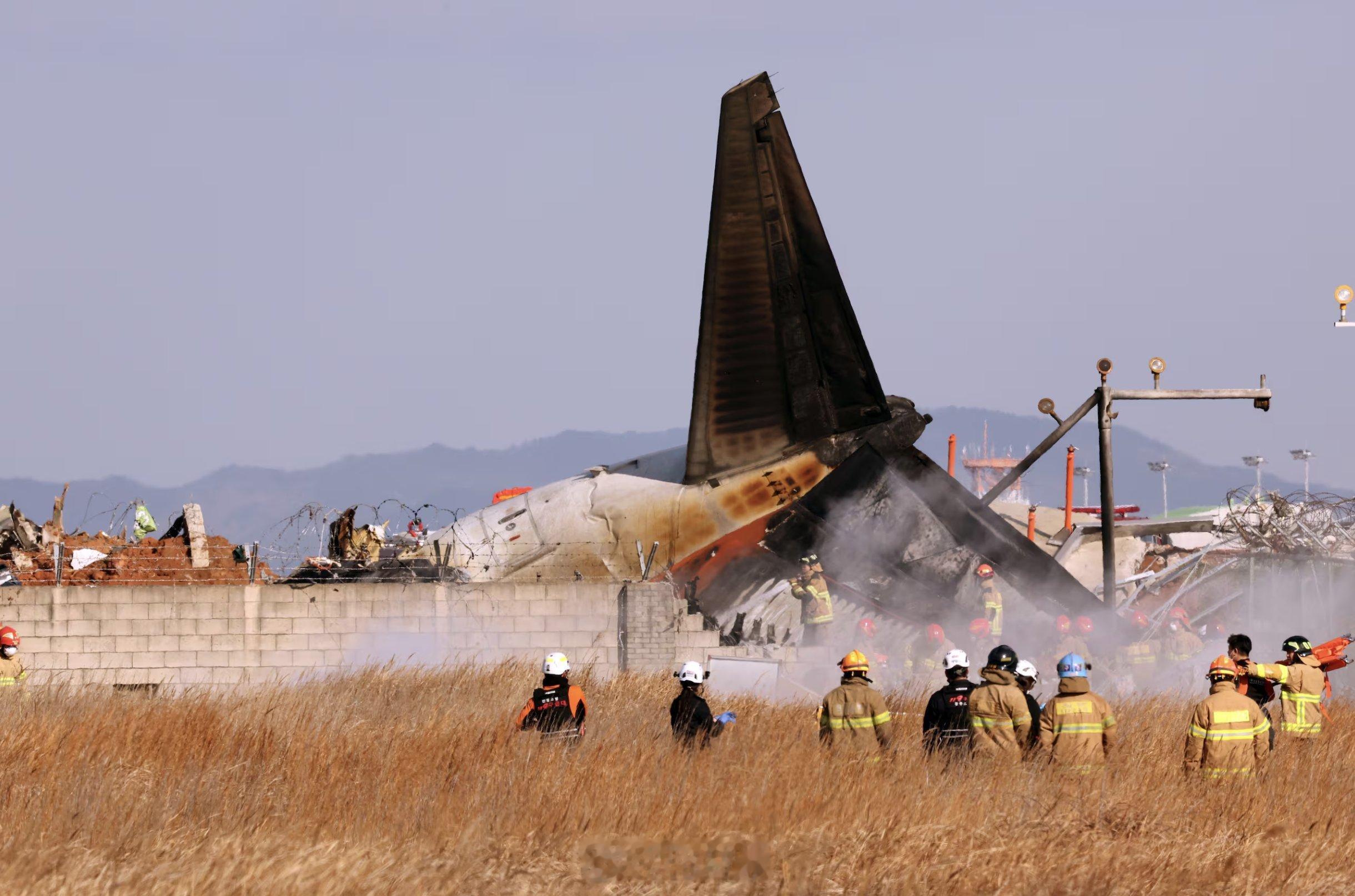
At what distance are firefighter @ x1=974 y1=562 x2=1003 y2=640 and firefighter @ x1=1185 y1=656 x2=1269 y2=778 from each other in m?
11.4

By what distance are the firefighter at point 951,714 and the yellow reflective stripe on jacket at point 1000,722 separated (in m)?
0.19

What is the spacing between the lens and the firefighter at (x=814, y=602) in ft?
80.5

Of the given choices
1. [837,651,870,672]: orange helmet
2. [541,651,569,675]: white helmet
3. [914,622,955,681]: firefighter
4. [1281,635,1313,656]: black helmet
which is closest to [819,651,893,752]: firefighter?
[837,651,870,672]: orange helmet

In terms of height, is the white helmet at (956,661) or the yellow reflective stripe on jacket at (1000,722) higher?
the white helmet at (956,661)

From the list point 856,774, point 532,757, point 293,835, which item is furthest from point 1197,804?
→ point 293,835

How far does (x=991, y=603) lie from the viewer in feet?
81.1

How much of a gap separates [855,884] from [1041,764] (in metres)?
2.70

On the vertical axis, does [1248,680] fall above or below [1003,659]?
below

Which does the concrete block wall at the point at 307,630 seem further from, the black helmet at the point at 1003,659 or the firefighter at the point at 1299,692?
the black helmet at the point at 1003,659

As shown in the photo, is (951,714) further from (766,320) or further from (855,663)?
(766,320)

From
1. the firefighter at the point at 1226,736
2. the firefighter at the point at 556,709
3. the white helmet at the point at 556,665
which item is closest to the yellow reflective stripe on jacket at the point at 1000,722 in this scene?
the firefighter at the point at 1226,736

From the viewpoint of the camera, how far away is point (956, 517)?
25.5m

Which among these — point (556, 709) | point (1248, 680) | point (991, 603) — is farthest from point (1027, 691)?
point (991, 603)

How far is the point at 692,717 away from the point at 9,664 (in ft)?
26.6
